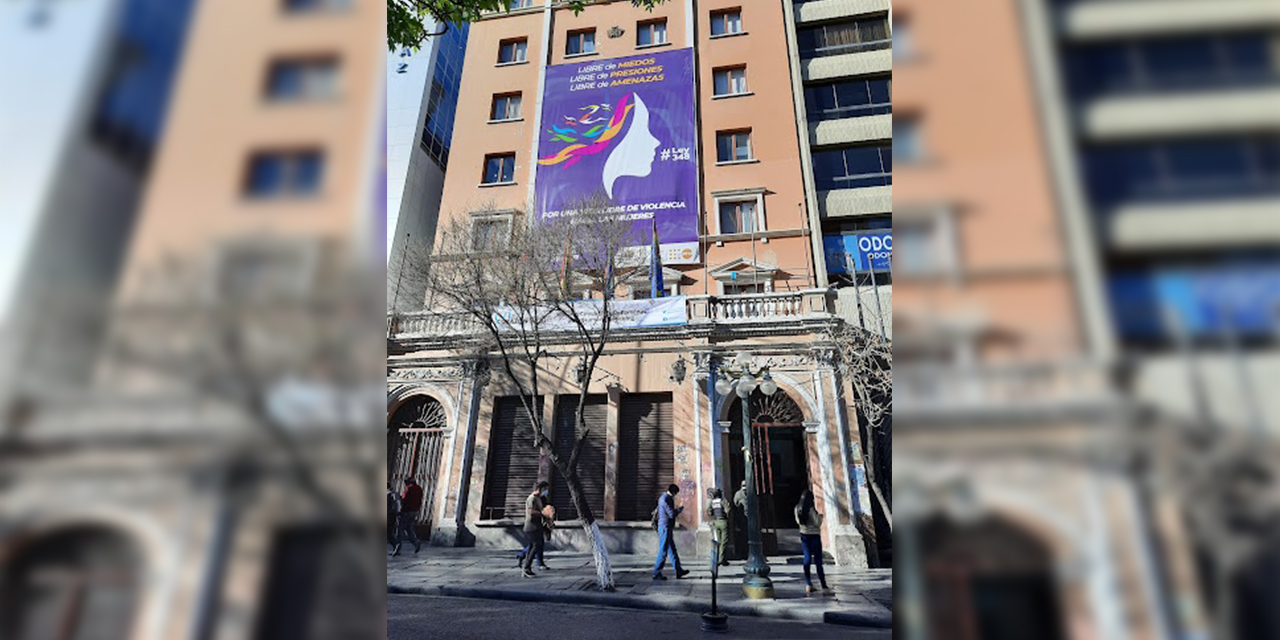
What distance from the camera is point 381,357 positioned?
1.91 feet

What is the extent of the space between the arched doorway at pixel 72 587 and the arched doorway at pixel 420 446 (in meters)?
16.7

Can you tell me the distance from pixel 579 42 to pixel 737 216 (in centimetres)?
1022

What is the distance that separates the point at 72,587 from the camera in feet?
1.49

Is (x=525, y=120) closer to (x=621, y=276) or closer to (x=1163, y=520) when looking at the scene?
(x=621, y=276)

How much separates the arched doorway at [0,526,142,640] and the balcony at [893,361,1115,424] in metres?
0.62

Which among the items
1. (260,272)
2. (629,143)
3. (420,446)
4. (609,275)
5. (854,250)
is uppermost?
(629,143)

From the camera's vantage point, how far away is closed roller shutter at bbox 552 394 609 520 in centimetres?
1548

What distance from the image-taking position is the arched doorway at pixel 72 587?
0.44 m

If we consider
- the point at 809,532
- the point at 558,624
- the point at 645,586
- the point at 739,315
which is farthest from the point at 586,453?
the point at 558,624

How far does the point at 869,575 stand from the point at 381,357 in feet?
42.9

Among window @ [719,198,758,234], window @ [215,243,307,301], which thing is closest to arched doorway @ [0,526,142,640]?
window @ [215,243,307,301]

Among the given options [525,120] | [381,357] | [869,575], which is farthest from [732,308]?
[381,357]

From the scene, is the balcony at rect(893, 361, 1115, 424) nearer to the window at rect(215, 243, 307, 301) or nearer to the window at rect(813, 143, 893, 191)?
the window at rect(215, 243, 307, 301)

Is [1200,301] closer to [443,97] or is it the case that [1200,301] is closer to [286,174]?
[286,174]
